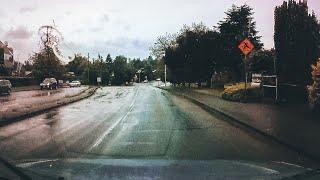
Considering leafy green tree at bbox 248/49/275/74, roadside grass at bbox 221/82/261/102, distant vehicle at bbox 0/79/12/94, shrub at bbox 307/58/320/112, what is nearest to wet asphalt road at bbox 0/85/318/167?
shrub at bbox 307/58/320/112

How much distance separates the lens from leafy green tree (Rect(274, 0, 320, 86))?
995 inches

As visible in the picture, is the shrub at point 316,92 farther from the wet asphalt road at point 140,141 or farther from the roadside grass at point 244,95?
the roadside grass at point 244,95

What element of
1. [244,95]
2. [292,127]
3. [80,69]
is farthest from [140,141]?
[80,69]

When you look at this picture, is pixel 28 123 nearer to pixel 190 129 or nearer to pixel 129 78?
pixel 190 129

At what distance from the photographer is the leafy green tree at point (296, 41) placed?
2527 cm

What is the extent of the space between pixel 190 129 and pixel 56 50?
322ft

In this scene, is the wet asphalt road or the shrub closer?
the wet asphalt road

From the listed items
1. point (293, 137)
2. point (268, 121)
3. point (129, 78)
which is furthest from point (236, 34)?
point (129, 78)

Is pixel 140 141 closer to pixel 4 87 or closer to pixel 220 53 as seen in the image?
pixel 4 87

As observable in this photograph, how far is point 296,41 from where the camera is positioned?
25.6 metres

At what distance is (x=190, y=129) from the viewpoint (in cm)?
1627

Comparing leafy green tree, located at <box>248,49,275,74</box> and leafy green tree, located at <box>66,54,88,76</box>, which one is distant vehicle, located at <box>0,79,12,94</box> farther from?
leafy green tree, located at <box>66,54,88,76</box>

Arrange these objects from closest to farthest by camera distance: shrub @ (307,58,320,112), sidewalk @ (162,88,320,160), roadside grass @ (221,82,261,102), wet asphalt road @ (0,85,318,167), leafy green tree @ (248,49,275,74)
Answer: wet asphalt road @ (0,85,318,167)
sidewalk @ (162,88,320,160)
shrub @ (307,58,320,112)
roadside grass @ (221,82,261,102)
leafy green tree @ (248,49,275,74)

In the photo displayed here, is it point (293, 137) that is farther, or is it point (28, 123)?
point (28, 123)
